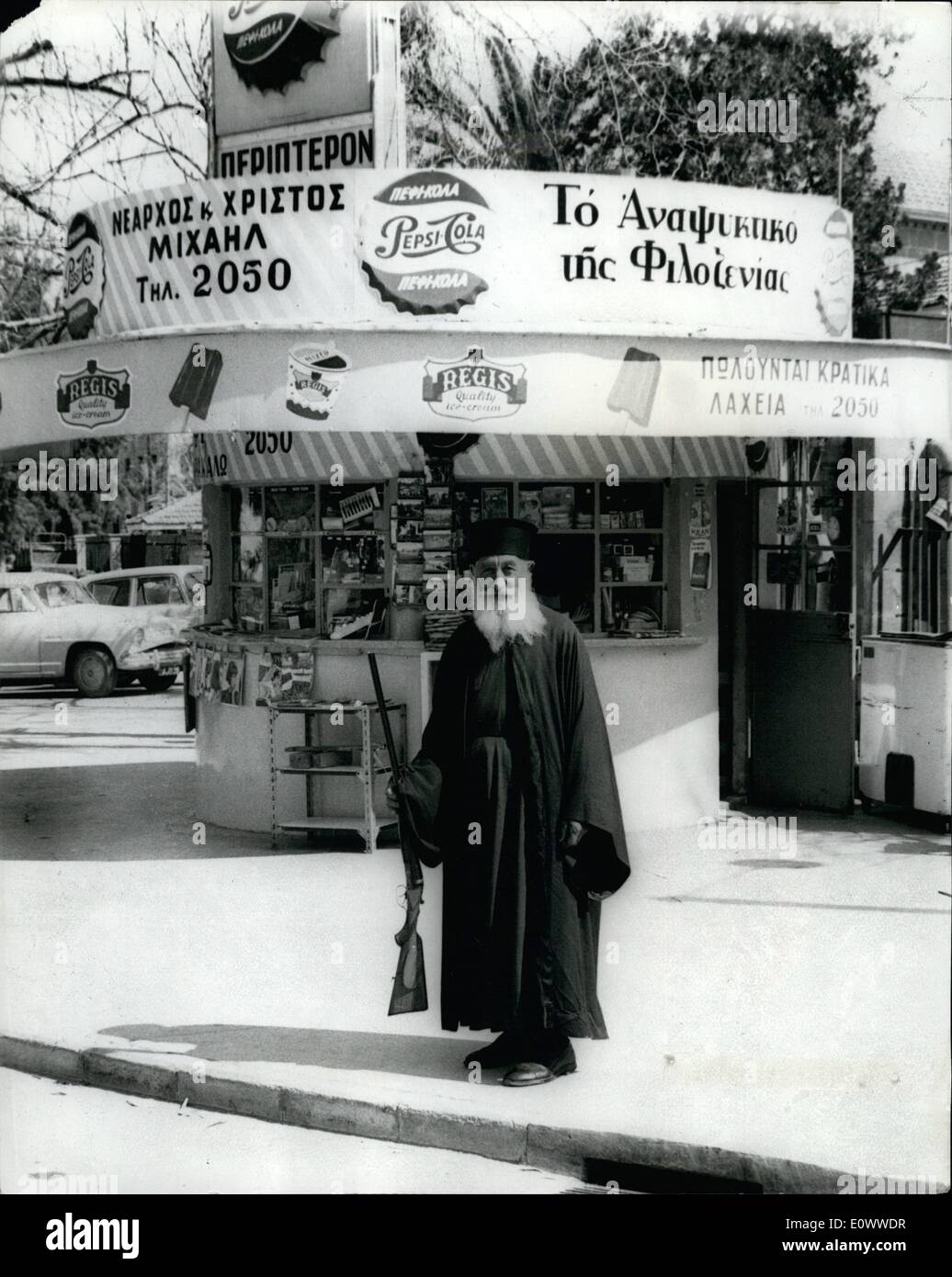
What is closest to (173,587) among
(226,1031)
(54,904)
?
(54,904)

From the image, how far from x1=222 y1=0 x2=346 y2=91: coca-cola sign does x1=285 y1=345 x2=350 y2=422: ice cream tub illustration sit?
243 cm

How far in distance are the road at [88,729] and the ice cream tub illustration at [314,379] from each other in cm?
591

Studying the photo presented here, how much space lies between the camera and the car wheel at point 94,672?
23078 millimetres

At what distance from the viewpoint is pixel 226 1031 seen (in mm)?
6691

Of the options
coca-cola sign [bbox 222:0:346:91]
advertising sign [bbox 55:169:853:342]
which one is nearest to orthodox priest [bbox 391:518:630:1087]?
advertising sign [bbox 55:169:853:342]

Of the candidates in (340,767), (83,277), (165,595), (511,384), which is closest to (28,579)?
(165,595)

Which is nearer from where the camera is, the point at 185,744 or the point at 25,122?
the point at 25,122

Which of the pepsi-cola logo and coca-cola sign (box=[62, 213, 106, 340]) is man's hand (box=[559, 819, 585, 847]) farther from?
coca-cola sign (box=[62, 213, 106, 340])

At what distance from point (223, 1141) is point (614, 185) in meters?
6.15

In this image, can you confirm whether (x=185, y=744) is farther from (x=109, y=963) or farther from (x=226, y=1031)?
(x=226, y=1031)

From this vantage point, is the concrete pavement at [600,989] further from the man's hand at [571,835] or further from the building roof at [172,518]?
the building roof at [172,518]

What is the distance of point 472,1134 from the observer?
18.0ft

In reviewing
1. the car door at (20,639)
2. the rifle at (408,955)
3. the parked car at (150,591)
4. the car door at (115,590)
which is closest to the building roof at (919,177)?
the parked car at (150,591)

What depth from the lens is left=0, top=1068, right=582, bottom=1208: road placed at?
525 cm
